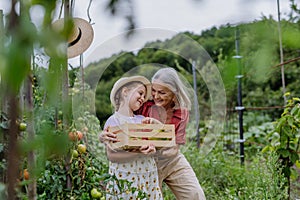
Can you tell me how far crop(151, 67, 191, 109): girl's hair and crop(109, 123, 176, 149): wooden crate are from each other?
17cm

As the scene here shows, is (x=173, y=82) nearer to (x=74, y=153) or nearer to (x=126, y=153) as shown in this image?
(x=126, y=153)

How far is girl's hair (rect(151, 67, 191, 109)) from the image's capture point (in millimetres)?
2158

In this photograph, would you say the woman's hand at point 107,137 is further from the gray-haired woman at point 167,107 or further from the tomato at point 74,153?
the tomato at point 74,153

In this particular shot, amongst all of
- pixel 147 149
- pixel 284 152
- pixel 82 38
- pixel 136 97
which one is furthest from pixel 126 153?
pixel 284 152

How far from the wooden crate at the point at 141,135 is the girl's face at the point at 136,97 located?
0.32 feet

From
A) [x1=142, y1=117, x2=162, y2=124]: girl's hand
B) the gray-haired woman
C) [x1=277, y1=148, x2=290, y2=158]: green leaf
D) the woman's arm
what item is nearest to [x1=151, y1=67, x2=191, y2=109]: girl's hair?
the gray-haired woman

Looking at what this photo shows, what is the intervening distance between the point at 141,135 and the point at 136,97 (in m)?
0.16

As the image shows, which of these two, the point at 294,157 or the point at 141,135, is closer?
the point at 141,135

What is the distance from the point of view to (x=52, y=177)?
185 centimetres

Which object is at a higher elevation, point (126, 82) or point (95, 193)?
point (126, 82)

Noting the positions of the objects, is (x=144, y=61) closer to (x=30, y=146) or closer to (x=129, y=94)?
(x=129, y=94)

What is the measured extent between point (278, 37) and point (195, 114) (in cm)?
189

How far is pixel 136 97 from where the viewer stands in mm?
2090

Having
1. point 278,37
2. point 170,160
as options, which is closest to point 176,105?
point 170,160
